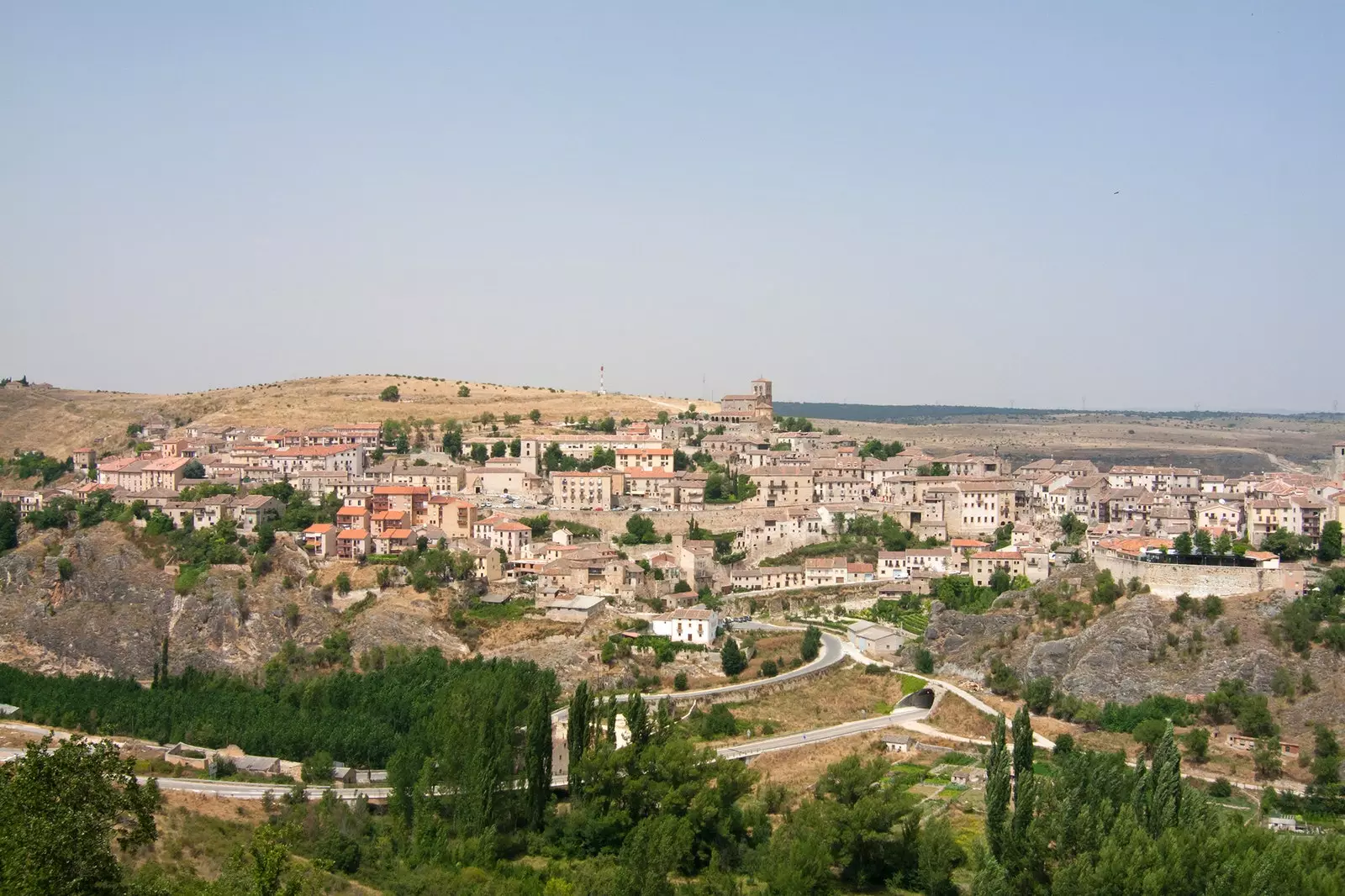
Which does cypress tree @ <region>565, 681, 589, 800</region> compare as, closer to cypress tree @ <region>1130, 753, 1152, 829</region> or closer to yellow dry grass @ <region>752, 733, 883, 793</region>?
yellow dry grass @ <region>752, 733, 883, 793</region>

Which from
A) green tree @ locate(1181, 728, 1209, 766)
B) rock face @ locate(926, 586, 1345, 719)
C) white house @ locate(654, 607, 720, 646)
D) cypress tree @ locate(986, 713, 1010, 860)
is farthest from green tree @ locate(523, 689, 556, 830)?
green tree @ locate(1181, 728, 1209, 766)

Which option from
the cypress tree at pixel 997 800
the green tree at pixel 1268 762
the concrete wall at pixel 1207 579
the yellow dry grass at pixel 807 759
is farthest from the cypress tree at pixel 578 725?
the concrete wall at pixel 1207 579

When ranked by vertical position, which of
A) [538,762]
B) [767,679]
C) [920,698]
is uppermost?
[538,762]

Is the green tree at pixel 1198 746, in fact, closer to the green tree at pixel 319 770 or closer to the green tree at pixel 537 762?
the green tree at pixel 537 762

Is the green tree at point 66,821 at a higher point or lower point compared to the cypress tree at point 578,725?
higher

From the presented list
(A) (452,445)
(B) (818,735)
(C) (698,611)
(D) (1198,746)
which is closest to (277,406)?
(A) (452,445)

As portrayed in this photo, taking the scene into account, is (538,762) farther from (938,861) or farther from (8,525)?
(8,525)
